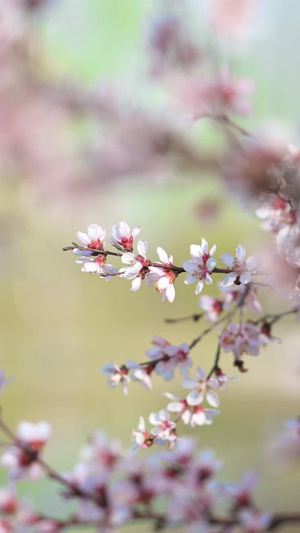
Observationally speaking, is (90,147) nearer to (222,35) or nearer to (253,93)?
(222,35)

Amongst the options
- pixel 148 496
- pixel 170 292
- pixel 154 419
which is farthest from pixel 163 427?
pixel 148 496

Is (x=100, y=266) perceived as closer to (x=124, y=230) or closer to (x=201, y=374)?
(x=124, y=230)

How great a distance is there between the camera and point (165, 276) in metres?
0.42

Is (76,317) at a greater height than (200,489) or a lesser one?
lesser

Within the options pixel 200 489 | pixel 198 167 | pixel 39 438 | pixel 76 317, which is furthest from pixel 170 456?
pixel 76 317

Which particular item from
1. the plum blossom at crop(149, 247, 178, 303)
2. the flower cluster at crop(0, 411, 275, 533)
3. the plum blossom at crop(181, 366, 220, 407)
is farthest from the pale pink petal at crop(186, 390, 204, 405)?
the flower cluster at crop(0, 411, 275, 533)

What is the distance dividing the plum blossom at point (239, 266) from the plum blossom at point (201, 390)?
10cm

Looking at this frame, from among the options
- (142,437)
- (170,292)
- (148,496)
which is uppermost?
(170,292)

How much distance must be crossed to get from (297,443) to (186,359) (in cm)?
35

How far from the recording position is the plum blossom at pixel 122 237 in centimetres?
41

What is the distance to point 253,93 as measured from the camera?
107 centimetres

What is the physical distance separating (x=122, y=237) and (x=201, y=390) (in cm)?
16

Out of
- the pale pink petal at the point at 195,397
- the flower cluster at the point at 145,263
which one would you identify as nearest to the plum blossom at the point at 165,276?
the flower cluster at the point at 145,263

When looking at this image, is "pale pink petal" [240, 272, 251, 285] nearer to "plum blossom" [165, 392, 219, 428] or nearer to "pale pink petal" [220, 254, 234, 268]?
"pale pink petal" [220, 254, 234, 268]
